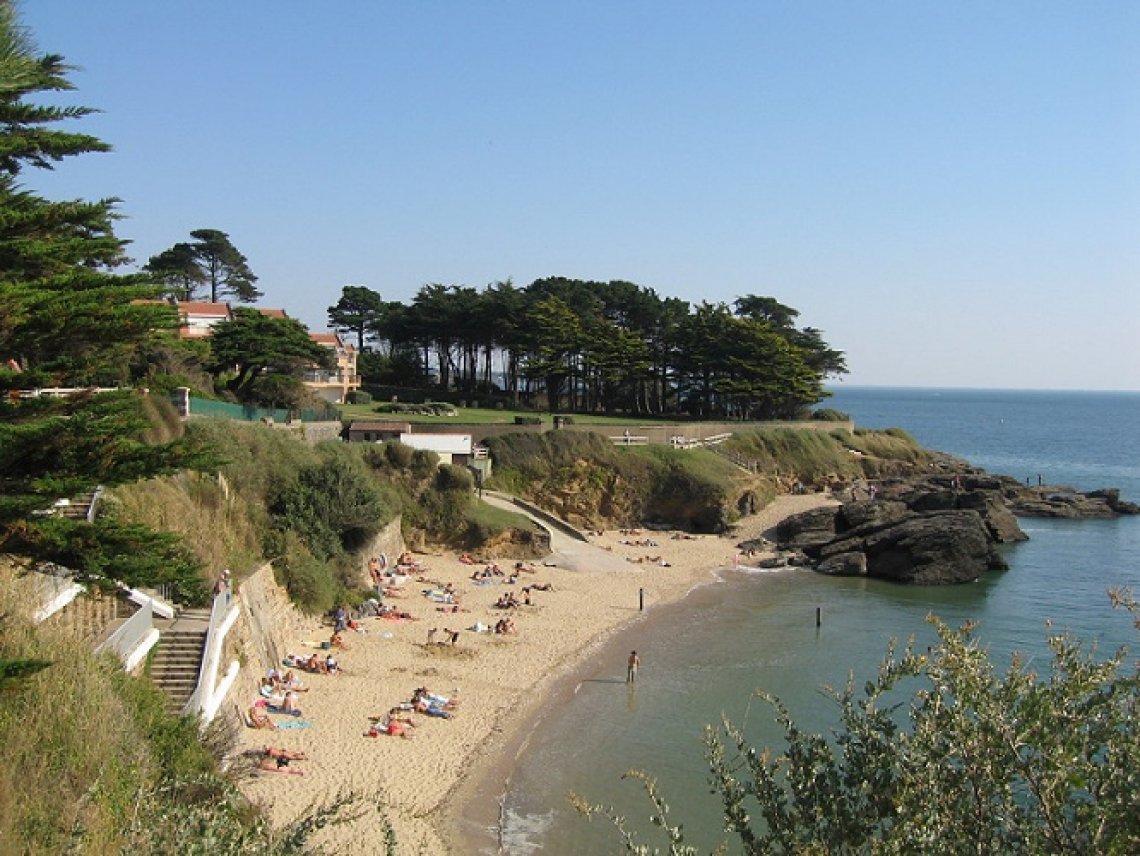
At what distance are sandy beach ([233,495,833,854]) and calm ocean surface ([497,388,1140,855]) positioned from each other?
3.60 feet

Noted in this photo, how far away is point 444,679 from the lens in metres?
24.7

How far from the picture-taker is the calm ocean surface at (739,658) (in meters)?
18.6

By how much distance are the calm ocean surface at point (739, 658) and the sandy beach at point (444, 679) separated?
110 cm

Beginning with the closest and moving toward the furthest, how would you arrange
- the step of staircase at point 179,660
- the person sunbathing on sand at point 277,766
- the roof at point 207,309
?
the step of staircase at point 179,660 → the person sunbathing on sand at point 277,766 → the roof at point 207,309

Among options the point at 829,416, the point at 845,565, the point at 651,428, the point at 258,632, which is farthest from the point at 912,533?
the point at 829,416

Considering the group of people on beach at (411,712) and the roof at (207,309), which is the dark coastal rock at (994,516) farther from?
the roof at (207,309)

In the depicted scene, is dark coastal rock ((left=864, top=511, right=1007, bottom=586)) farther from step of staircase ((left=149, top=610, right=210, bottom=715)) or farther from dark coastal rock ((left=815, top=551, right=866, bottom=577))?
step of staircase ((left=149, top=610, right=210, bottom=715))

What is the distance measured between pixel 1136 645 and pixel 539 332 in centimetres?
4289

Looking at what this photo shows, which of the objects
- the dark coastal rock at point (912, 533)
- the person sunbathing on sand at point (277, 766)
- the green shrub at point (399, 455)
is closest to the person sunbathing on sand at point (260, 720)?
the person sunbathing on sand at point (277, 766)

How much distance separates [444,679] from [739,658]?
8.86 metres

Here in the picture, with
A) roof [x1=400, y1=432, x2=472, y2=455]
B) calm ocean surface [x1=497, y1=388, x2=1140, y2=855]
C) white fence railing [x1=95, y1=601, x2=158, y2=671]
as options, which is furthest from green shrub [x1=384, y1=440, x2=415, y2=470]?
white fence railing [x1=95, y1=601, x2=158, y2=671]

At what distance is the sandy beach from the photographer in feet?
57.7

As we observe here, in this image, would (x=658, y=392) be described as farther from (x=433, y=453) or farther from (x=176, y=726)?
(x=176, y=726)

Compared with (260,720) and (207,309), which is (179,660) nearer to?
(260,720)
